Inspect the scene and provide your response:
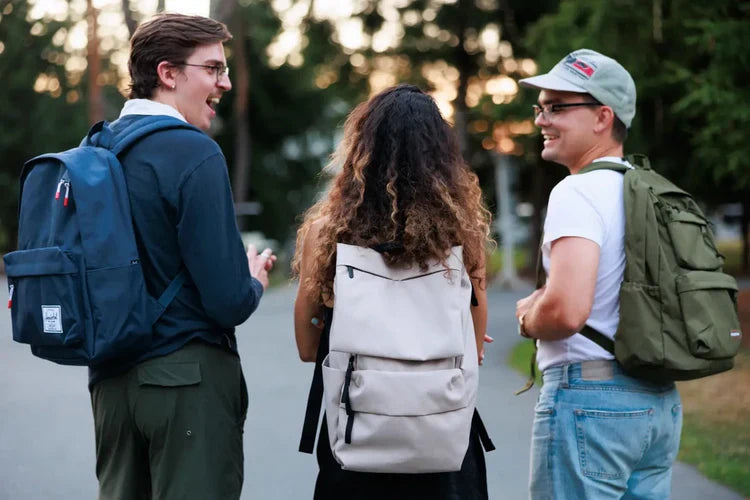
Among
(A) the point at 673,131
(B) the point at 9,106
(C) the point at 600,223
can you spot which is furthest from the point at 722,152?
(B) the point at 9,106

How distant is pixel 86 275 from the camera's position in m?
2.57

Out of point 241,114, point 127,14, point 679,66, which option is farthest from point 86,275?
point 241,114

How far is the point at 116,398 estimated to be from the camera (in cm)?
270

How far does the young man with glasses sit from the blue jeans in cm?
89

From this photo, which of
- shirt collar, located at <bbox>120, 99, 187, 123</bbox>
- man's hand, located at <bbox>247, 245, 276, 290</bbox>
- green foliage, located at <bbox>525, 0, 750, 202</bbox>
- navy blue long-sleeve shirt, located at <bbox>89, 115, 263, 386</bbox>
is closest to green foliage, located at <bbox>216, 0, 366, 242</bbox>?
green foliage, located at <bbox>525, 0, 750, 202</bbox>

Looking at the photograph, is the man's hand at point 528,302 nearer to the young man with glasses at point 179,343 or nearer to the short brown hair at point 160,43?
the young man with glasses at point 179,343

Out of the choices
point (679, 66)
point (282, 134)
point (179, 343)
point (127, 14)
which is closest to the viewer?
point (179, 343)

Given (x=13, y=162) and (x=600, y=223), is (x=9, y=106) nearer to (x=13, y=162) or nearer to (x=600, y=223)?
(x=13, y=162)

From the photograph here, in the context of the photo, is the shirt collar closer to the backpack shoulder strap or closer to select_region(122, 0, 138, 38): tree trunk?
the backpack shoulder strap

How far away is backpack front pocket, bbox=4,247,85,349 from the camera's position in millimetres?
2572

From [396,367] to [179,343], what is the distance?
586 mm

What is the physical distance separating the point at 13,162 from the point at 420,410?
36.2m

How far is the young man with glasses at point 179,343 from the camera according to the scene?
8.70ft

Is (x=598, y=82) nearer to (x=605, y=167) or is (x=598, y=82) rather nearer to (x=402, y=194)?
(x=605, y=167)
